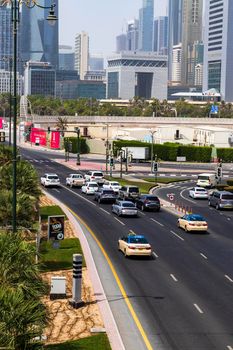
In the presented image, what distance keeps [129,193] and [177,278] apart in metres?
34.0

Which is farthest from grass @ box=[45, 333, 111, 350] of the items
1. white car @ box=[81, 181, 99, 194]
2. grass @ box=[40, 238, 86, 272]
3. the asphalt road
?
white car @ box=[81, 181, 99, 194]

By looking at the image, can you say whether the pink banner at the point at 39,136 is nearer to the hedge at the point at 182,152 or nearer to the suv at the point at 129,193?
the hedge at the point at 182,152

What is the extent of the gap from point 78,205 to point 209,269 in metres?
28.3

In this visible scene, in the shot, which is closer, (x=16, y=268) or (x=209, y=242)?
(x=16, y=268)

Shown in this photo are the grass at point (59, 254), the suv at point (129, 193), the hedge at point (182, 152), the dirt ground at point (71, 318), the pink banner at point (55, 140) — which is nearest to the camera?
the dirt ground at point (71, 318)

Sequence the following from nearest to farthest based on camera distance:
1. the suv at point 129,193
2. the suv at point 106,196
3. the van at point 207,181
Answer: the suv at point 106,196 < the suv at point 129,193 < the van at point 207,181

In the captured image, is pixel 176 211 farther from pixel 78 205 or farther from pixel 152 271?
pixel 152 271

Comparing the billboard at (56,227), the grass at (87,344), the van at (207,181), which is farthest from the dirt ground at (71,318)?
the van at (207,181)

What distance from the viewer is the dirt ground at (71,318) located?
24.3 metres

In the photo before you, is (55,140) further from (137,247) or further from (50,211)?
(137,247)

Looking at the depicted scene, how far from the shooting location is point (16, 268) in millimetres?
21812

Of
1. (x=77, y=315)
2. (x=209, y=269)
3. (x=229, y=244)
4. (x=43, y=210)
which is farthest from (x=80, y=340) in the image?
(x=43, y=210)

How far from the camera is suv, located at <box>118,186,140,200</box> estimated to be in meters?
67.1

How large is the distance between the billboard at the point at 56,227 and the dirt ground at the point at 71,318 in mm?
6362
